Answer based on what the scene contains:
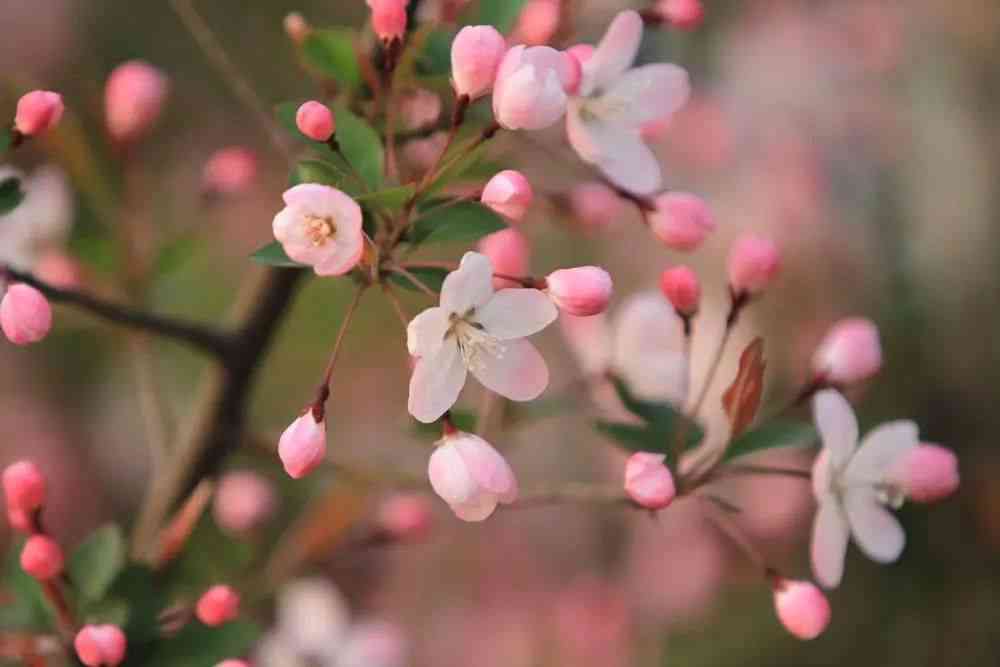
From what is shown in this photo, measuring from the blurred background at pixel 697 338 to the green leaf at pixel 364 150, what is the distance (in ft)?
2.67

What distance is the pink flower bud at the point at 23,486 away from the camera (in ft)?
2.06

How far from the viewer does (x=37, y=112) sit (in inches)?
22.5

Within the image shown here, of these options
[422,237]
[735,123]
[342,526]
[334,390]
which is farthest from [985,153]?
[422,237]

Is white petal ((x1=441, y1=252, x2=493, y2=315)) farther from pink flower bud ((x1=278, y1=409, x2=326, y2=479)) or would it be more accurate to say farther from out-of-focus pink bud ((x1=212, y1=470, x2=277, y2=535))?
out-of-focus pink bud ((x1=212, y1=470, x2=277, y2=535))

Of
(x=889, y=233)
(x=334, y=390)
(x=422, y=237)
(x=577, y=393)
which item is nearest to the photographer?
(x=422, y=237)

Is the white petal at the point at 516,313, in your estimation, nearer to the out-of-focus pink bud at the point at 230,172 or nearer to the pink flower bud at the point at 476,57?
the pink flower bud at the point at 476,57

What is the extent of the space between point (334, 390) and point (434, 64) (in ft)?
4.05

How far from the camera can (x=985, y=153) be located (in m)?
1.71

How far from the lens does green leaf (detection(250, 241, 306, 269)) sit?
532 mm

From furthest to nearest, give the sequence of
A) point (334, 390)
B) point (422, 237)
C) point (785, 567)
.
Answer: point (334, 390)
point (785, 567)
point (422, 237)

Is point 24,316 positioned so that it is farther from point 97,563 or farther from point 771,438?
point 771,438

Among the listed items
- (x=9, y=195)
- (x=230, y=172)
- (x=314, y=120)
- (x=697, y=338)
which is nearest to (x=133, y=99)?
(x=230, y=172)

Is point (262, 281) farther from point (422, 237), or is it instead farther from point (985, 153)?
point (985, 153)

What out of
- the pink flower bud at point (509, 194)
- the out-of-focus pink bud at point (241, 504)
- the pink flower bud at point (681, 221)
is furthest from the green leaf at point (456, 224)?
the out-of-focus pink bud at point (241, 504)
